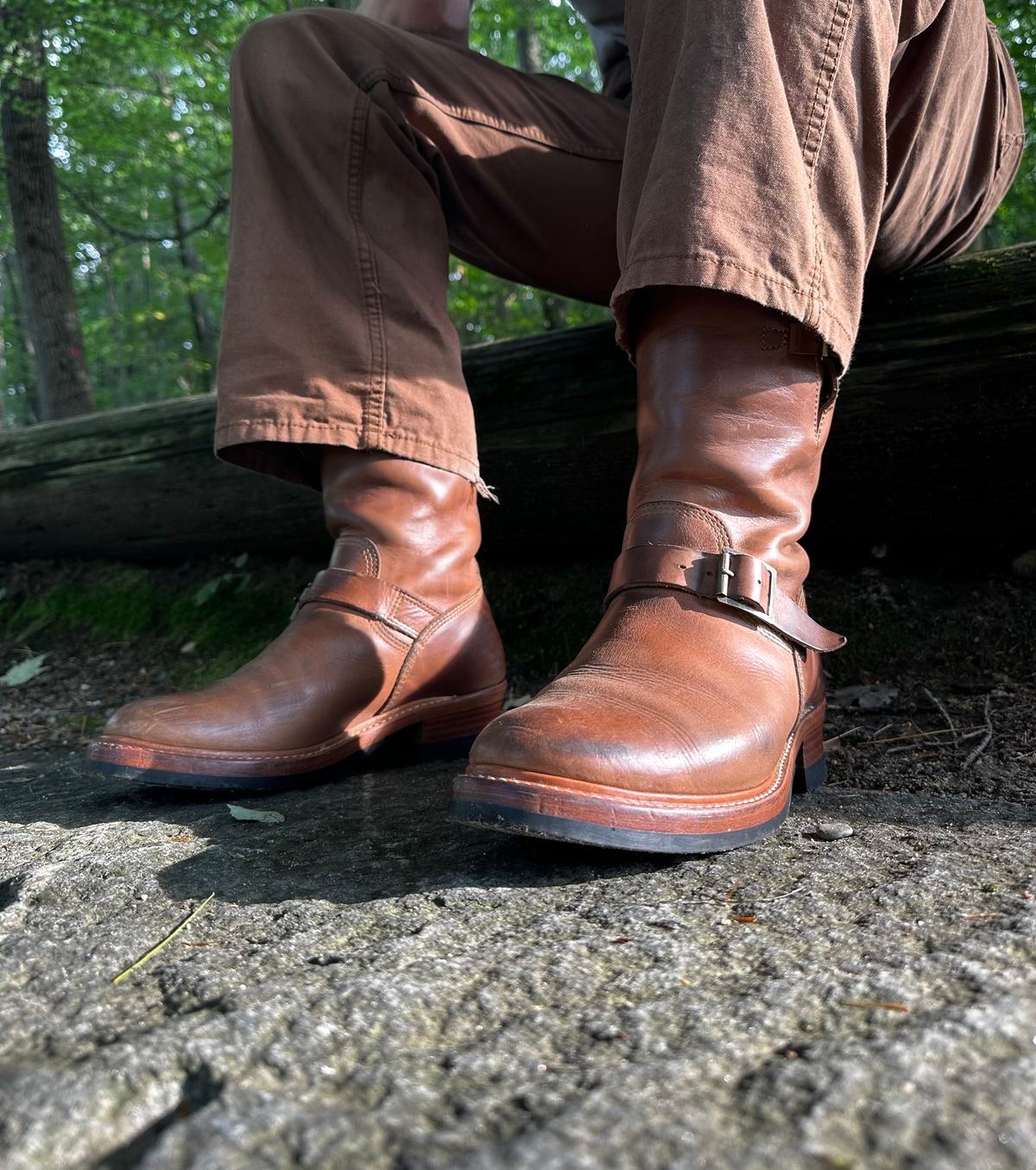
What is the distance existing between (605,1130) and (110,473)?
129 inches

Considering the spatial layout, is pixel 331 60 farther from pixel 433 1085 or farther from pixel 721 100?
pixel 433 1085

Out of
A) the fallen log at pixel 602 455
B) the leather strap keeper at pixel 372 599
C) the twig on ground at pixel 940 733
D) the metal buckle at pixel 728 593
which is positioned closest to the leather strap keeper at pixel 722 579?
the metal buckle at pixel 728 593

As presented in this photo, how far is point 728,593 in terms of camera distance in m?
1.17

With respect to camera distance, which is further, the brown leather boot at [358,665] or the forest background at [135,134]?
the forest background at [135,134]

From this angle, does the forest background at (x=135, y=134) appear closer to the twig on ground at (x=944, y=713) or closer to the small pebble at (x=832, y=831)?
the twig on ground at (x=944, y=713)

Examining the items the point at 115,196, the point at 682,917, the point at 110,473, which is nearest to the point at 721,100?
the point at 682,917

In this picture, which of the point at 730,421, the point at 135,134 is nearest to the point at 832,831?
the point at 730,421

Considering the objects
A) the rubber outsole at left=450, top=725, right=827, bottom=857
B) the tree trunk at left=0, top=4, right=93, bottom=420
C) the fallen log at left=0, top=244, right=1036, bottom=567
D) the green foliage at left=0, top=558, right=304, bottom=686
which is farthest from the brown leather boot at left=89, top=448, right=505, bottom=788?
the tree trunk at left=0, top=4, right=93, bottom=420

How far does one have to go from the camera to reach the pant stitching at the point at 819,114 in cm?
116

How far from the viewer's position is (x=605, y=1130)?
1.77 ft

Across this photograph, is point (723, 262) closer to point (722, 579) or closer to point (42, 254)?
point (722, 579)

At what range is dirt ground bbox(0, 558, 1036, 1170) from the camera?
546mm

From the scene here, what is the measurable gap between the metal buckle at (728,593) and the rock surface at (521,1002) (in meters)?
0.28

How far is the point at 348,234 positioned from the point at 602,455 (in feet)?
3.11
